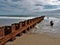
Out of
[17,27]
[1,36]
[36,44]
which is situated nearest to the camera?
[1,36]

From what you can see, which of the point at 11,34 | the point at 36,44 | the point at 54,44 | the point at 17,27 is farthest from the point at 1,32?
the point at 17,27

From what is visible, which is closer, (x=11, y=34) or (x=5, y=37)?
(x=5, y=37)

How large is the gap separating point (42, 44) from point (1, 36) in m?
2.46

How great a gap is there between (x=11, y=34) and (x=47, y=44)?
78.4 inches

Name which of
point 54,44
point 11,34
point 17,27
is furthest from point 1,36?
point 17,27

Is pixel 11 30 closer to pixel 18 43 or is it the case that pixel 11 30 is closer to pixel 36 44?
pixel 18 43

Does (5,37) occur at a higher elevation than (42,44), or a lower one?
higher

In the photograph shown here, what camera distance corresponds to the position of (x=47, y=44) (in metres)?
8.84

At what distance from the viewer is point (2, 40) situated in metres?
7.51

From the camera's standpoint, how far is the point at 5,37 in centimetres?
791

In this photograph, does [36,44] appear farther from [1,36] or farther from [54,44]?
[1,36]

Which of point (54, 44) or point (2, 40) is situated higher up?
→ point (2, 40)

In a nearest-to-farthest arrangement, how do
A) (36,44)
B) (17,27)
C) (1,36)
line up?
(1,36), (36,44), (17,27)

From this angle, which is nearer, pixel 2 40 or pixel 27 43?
pixel 2 40
